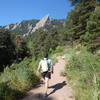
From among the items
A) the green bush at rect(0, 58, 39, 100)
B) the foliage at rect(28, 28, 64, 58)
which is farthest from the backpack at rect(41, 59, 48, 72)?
the foliage at rect(28, 28, 64, 58)

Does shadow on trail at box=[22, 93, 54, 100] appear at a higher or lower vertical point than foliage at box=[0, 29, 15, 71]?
lower

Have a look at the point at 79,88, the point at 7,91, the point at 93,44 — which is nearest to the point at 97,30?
the point at 93,44

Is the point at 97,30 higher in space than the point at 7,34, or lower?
lower

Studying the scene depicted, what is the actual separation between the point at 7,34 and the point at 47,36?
1155cm

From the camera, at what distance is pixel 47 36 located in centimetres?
5303

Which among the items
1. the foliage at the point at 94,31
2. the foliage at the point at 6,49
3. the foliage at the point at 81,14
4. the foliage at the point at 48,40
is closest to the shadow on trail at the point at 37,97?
the foliage at the point at 94,31

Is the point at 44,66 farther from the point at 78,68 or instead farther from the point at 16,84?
the point at 78,68

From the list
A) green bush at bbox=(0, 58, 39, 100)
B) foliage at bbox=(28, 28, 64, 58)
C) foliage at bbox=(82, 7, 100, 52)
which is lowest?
green bush at bbox=(0, 58, 39, 100)

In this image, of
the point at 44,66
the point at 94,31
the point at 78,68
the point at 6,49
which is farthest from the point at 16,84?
the point at 6,49

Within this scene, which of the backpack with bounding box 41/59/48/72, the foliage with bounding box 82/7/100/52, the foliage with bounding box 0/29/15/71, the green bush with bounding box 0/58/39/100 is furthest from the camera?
the foliage with bounding box 0/29/15/71

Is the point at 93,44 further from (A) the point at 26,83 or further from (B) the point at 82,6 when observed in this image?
(B) the point at 82,6

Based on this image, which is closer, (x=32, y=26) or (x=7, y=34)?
(x=7, y=34)

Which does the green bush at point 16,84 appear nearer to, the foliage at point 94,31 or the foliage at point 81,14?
the foliage at point 94,31

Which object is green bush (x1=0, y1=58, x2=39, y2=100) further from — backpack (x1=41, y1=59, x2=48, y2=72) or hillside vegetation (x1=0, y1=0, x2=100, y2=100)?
backpack (x1=41, y1=59, x2=48, y2=72)
